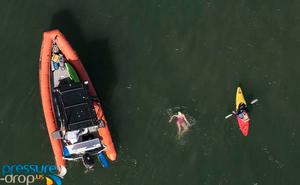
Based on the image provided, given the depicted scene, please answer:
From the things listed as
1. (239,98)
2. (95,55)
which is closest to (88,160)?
(95,55)

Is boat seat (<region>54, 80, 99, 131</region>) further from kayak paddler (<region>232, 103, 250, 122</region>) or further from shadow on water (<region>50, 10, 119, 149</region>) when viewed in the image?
kayak paddler (<region>232, 103, 250, 122</region>)

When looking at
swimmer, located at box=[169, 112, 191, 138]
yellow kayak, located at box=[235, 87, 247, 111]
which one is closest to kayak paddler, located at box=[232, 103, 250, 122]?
yellow kayak, located at box=[235, 87, 247, 111]

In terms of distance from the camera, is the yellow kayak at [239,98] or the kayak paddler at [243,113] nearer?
the kayak paddler at [243,113]

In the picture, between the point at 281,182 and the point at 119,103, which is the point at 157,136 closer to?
the point at 119,103

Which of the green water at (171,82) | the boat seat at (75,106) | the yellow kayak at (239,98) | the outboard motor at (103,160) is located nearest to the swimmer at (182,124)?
the green water at (171,82)

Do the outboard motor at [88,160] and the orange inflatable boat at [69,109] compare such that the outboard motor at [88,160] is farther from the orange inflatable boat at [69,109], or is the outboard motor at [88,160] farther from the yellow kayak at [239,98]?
the yellow kayak at [239,98]

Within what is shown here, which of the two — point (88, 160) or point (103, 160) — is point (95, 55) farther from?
point (88, 160)

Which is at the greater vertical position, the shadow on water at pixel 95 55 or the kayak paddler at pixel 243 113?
the shadow on water at pixel 95 55
